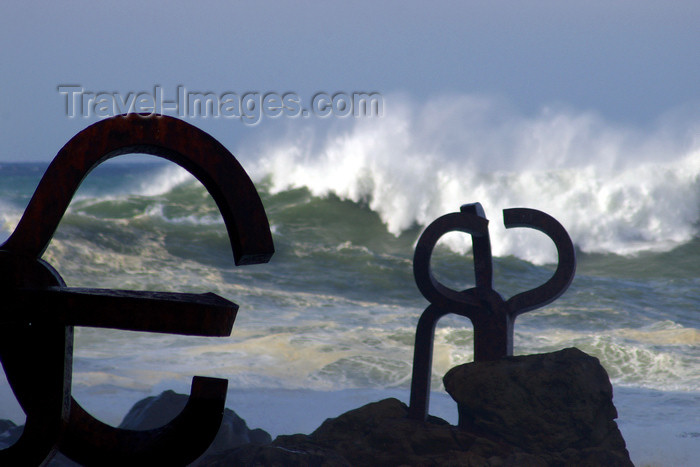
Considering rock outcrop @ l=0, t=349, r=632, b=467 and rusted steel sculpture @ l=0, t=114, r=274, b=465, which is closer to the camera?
rusted steel sculpture @ l=0, t=114, r=274, b=465

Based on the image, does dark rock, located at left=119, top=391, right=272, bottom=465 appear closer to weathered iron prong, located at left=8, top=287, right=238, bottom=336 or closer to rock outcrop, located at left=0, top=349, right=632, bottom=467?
rock outcrop, located at left=0, top=349, right=632, bottom=467

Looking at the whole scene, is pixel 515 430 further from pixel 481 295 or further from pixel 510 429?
pixel 481 295

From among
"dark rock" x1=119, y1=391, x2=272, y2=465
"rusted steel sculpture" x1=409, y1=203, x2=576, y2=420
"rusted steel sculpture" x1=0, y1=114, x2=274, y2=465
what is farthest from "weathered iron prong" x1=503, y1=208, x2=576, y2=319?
"rusted steel sculpture" x1=0, y1=114, x2=274, y2=465

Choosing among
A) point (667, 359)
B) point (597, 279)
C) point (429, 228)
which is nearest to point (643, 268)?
point (597, 279)

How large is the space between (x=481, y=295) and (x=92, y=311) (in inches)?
152

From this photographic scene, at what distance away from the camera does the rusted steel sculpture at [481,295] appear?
6.09 metres

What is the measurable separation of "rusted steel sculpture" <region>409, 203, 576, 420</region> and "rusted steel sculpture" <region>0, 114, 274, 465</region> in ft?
10.6

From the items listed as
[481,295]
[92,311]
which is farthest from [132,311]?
[481,295]

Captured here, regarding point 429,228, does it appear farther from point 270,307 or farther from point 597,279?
point 597,279

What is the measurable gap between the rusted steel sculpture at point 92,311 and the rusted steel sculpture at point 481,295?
10.6 feet

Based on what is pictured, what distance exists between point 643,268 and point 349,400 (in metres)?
13.7

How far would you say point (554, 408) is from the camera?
552 centimetres

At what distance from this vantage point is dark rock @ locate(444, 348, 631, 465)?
550 cm

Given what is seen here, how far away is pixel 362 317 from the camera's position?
12.7 meters
